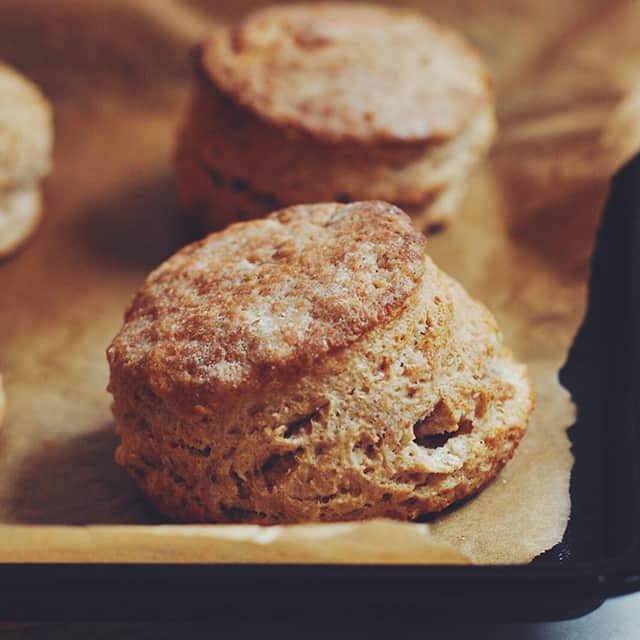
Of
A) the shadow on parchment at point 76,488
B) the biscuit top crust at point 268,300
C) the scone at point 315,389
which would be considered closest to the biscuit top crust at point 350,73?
the biscuit top crust at point 268,300

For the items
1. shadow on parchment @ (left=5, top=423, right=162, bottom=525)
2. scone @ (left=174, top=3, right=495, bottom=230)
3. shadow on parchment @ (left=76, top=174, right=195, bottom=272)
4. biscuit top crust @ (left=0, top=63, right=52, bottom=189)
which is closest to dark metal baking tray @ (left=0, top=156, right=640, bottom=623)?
shadow on parchment @ (left=5, top=423, right=162, bottom=525)

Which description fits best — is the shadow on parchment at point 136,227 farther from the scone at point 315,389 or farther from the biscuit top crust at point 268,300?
the scone at point 315,389

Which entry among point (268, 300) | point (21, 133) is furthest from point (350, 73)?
point (268, 300)

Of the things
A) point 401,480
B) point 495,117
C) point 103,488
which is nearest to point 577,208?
point 495,117

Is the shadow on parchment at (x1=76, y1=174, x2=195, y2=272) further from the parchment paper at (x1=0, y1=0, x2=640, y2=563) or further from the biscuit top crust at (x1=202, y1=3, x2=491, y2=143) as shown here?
the biscuit top crust at (x1=202, y1=3, x2=491, y2=143)

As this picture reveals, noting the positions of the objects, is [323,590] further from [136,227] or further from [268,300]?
[136,227]

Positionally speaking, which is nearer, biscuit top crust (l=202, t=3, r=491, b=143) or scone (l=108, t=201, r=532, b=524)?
scone (l=108, t=201, r=532, b=524)

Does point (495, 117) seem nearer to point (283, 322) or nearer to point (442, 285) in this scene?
point (442, 285)
